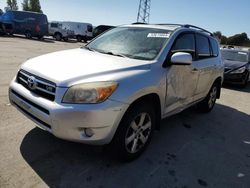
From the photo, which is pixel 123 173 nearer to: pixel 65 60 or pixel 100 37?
pixel 65 60

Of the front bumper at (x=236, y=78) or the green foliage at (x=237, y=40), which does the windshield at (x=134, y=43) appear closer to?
the front bumper at (x=236, y=78)

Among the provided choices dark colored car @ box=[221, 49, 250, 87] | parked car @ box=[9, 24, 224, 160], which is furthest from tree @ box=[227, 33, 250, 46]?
parked car @ box=[9, 24, 224, 160]

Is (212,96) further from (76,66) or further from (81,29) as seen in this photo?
(81,29)

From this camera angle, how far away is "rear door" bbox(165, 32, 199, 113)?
396 centimetres

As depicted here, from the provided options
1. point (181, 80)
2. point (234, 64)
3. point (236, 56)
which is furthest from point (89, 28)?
point (181, 80)

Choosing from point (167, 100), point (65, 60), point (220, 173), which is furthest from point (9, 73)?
point (220, 173)

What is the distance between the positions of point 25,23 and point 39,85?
78.0 ft

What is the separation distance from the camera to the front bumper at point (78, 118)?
284 centimetres

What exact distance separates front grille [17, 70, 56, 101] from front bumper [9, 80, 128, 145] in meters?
0.07

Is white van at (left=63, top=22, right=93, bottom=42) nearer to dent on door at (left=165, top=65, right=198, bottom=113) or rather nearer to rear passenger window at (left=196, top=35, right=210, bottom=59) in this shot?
rear passenger window at (left=196, top=35, right=210, bottom=59)

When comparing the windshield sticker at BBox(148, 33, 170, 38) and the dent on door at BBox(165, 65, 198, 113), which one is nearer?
the dent on door at BBox(165, 65, 198, 113)

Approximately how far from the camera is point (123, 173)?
3.25 meters

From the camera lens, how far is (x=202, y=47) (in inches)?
208

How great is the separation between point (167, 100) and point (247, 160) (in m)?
1.50
